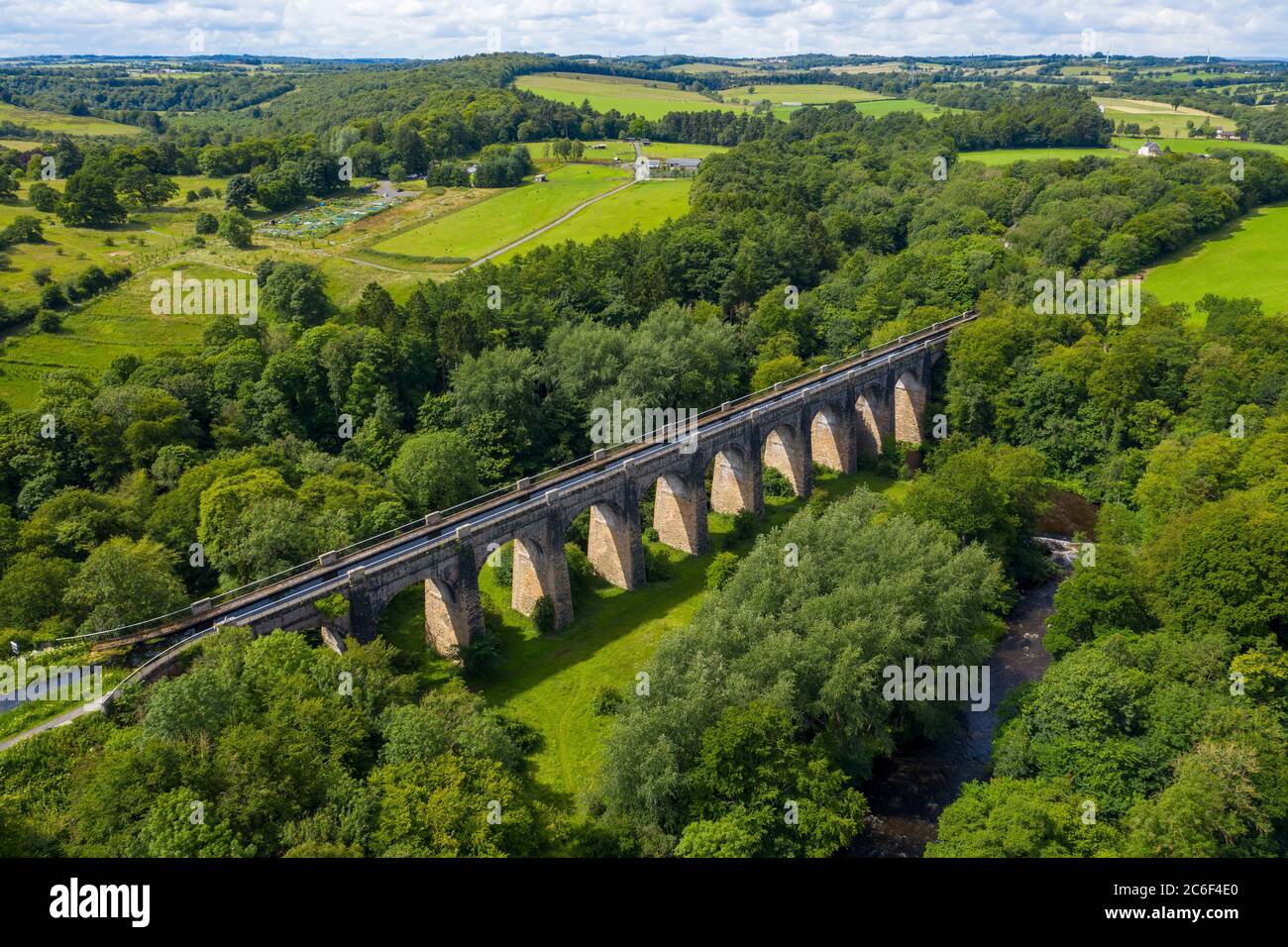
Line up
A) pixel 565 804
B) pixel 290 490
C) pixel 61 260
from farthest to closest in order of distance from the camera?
pixel 61 260 < pixel 290 490 < pixel 565 804

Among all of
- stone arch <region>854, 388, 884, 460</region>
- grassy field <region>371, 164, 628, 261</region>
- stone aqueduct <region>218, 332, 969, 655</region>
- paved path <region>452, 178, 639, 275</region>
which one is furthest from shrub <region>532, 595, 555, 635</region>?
grassy field <region>371, 164, 628, 261</region>

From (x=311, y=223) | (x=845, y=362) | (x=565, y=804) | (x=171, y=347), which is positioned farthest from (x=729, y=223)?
(x=565, y=804)

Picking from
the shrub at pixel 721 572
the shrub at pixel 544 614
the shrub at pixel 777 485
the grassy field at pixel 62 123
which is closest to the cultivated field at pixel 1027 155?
the shrub at pixel 777 485

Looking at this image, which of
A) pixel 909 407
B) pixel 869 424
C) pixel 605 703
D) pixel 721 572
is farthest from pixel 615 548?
pixel 909 407

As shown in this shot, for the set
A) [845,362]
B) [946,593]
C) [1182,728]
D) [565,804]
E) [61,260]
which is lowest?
[565,804]

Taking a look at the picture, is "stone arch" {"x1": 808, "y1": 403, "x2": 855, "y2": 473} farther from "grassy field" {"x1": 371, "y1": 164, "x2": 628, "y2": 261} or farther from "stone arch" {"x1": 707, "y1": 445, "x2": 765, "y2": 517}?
"grassy field" {"x1": 371, "y1": 164, "x2": 628, "y2": 261}

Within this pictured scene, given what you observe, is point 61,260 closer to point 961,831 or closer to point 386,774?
point 386,774

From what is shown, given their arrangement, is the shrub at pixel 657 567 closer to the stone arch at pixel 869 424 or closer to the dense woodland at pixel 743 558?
the dense woodland at pixel 743 558
